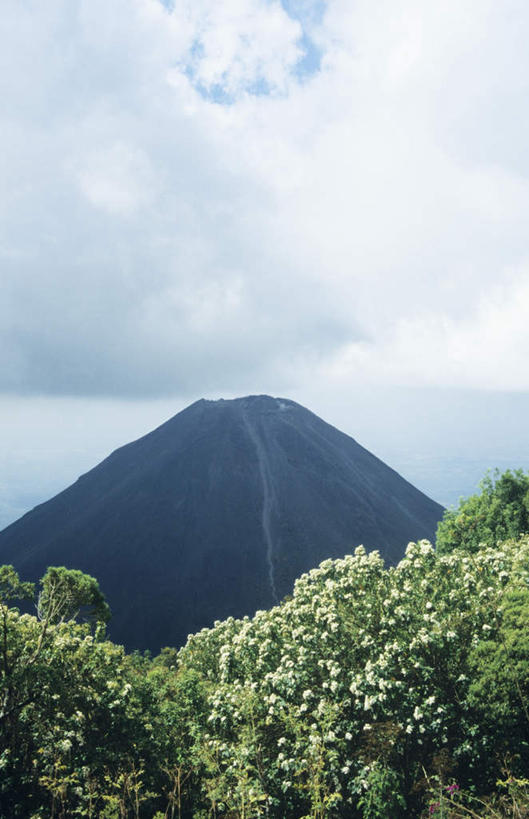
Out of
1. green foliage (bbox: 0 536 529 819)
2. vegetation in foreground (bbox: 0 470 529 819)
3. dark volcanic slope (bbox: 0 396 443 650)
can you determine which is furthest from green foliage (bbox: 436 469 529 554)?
dark volcanic slope (bbox: 0 396 443 650)

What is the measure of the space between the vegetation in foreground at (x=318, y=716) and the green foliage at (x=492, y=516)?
28.1 m

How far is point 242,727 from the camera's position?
44.7 ft

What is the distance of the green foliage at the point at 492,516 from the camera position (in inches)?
1683

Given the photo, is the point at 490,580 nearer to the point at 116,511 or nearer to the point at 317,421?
the point at 116,511

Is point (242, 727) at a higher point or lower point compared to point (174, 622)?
higher

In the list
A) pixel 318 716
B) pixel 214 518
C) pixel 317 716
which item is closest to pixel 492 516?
pixel 318 716

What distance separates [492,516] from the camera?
4481 centimetres

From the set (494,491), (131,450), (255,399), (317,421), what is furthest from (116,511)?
(494,491)

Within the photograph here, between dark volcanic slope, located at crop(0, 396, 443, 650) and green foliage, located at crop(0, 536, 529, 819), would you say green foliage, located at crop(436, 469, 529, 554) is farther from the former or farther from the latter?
dark volcanic slope, located at crop(0, 396, 443, 650)

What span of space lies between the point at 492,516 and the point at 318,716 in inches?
1531

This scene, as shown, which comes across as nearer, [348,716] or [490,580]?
[348,716]

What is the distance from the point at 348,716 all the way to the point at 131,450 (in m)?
163

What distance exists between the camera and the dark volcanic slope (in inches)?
3937

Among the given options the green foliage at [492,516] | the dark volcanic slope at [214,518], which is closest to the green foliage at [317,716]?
the green foliage at [492,516]
